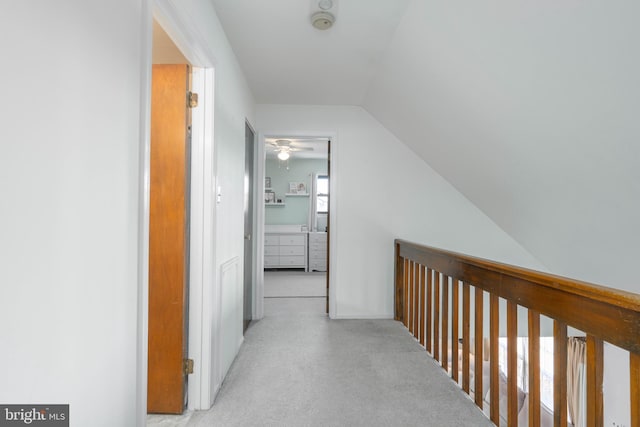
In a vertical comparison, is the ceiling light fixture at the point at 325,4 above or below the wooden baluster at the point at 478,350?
above

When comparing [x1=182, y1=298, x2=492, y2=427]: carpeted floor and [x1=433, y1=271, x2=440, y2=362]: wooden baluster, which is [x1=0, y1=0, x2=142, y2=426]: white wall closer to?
[x1=182, y1=298, x2=492, y2=427]: carpeted floor

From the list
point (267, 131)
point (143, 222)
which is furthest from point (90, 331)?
point (267, 131)

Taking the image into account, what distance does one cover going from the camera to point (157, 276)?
1809 millimetres

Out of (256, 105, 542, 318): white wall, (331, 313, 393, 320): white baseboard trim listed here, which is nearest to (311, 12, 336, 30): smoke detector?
(256, 105, 542, 318): white wall

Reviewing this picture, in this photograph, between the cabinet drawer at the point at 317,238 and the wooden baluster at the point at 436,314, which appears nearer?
the wooden baluster at the point at 436,314

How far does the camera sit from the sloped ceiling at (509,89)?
52.1 inches

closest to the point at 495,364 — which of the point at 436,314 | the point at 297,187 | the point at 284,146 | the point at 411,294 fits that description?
the point at 436,314

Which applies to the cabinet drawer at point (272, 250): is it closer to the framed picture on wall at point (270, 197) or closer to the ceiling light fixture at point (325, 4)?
the framed picture on wall at point (270, 197)

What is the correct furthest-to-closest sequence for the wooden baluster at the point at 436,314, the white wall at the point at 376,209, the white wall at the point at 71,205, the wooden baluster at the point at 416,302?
the white wall at the point at 376,209
the wooden baluster at the point at 416,302
the wooden baluster at the point at 436,314
the white wall at the point at 71,205

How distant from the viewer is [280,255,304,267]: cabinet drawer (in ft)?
21.3

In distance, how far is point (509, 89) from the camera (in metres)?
1.74

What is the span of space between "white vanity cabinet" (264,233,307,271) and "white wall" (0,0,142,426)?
537 centimetres

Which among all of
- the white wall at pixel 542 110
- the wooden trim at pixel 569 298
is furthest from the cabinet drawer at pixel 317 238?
the wooden trim at pixel 569 298

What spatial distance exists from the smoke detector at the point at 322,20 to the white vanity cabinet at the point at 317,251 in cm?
477
